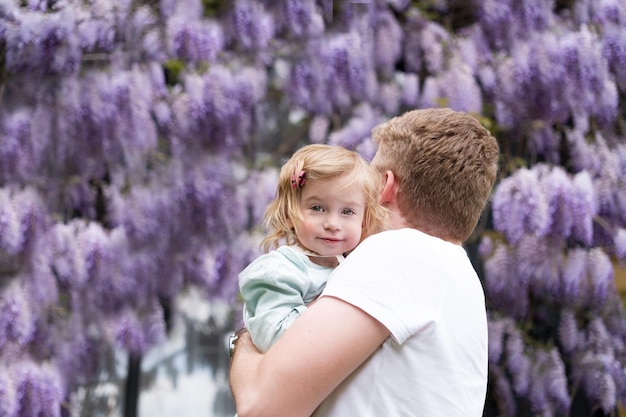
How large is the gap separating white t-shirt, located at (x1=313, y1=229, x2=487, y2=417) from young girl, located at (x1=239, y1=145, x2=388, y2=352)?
182 mm

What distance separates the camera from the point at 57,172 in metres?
4.22

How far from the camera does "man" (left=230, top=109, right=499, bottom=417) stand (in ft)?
4.27

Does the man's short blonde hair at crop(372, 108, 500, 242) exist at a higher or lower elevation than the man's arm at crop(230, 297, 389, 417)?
higher

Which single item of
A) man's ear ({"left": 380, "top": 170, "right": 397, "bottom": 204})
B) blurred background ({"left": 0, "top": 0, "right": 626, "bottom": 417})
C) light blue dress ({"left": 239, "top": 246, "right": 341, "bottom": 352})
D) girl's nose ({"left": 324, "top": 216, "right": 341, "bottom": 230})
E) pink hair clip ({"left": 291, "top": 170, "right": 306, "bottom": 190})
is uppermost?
man's ear ({"left": 380, "top": 170, "right": 397, "bottom": 204})

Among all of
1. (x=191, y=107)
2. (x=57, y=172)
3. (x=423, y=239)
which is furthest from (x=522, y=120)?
(x=423, y=239)

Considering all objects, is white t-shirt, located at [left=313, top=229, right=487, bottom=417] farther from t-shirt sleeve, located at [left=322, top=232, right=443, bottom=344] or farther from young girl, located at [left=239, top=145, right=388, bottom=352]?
young girl, located at [left=239, top=145, right=388, bottom=352]

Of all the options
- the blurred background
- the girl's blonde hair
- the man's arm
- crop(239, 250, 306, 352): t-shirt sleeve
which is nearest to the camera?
the man's arm

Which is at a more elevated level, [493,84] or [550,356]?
[493,84]

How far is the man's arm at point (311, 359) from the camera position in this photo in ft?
4.25

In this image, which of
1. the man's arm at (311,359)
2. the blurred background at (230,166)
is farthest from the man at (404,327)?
the blurred background at (230,166)

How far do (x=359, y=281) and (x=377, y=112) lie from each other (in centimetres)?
341

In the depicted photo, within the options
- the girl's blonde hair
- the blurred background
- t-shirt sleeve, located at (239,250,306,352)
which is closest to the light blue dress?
t-shirt sleeve, located at (239,250,306,352)

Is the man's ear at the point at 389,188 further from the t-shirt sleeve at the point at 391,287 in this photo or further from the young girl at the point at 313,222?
the t-shirt sleeve at the point at 391,287

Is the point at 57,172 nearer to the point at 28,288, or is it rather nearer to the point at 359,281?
the point at 28,288
